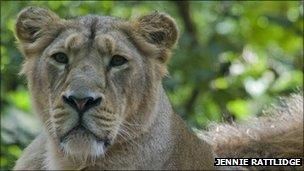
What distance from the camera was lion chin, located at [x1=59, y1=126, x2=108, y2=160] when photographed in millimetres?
5727

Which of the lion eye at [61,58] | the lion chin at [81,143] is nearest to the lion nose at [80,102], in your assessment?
the lion chin at [81,143]

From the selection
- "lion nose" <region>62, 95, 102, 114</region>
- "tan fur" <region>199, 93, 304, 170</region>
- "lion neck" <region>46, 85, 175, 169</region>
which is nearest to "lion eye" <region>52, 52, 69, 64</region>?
"lion nose" <region>62, 95, 102, 114</region>

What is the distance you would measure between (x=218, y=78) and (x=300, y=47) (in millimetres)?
1337

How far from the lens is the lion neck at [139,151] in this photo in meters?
6.08

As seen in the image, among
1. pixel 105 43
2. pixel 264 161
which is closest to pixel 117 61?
pixel 105 43

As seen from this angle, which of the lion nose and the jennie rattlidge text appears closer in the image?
the lion nose

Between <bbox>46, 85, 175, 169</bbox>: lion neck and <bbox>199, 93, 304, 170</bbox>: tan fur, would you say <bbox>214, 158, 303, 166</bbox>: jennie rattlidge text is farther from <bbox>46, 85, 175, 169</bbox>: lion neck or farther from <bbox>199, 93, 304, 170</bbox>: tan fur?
<bbox>46, 85, 175, 169</bbox>: lion neck

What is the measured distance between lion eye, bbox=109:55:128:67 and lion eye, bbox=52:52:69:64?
0.84ft

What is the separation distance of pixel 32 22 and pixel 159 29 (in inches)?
31.0

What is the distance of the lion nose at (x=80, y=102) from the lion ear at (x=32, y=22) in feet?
2.89

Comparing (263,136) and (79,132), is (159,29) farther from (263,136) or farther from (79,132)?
(263,136)

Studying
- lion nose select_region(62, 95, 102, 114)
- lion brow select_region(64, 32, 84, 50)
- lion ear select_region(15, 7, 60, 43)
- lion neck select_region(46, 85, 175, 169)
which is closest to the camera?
lion nose select_region(62, 95, 102, 114)

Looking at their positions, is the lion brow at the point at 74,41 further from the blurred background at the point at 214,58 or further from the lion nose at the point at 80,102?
the blurred background at the point at 214,58

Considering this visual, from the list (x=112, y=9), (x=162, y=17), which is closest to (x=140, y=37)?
(x=162, y=17)
